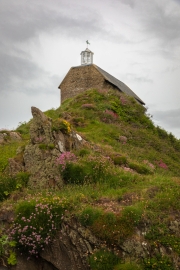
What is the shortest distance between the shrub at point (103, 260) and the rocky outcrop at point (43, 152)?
16.0 ft

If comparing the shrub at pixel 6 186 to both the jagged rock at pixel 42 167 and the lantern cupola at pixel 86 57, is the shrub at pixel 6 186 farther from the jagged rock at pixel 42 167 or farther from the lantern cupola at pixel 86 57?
the lantern cupola at pixel 86 57

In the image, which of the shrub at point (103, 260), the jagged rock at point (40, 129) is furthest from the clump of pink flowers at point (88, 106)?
the shrub at point (103, 260)

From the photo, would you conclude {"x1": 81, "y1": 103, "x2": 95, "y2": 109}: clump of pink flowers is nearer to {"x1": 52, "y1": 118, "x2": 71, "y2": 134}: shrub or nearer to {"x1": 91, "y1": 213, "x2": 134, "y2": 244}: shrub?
{"x1": 52, "y1": 118, "x2": 71, "y2": 134}: shrub

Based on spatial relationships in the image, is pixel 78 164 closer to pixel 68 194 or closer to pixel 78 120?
pixel 68 194

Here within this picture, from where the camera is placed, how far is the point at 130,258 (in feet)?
32.3

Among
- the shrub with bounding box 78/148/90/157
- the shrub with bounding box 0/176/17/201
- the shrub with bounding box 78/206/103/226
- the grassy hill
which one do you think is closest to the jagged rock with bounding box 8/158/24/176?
the grassy hill

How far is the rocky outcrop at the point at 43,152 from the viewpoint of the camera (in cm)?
1469

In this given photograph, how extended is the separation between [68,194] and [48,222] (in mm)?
1974

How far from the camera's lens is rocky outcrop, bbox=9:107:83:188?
14.7 m

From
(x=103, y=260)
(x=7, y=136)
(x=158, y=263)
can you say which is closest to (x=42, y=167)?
(x=103, y=260)

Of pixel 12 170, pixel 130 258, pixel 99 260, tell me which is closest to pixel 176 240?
pixel 130 258

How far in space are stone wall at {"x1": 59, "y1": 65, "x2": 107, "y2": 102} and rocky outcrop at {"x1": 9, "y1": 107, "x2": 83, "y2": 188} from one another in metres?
27.9

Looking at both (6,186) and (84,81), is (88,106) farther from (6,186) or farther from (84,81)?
(6,186)

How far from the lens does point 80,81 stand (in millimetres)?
46719
